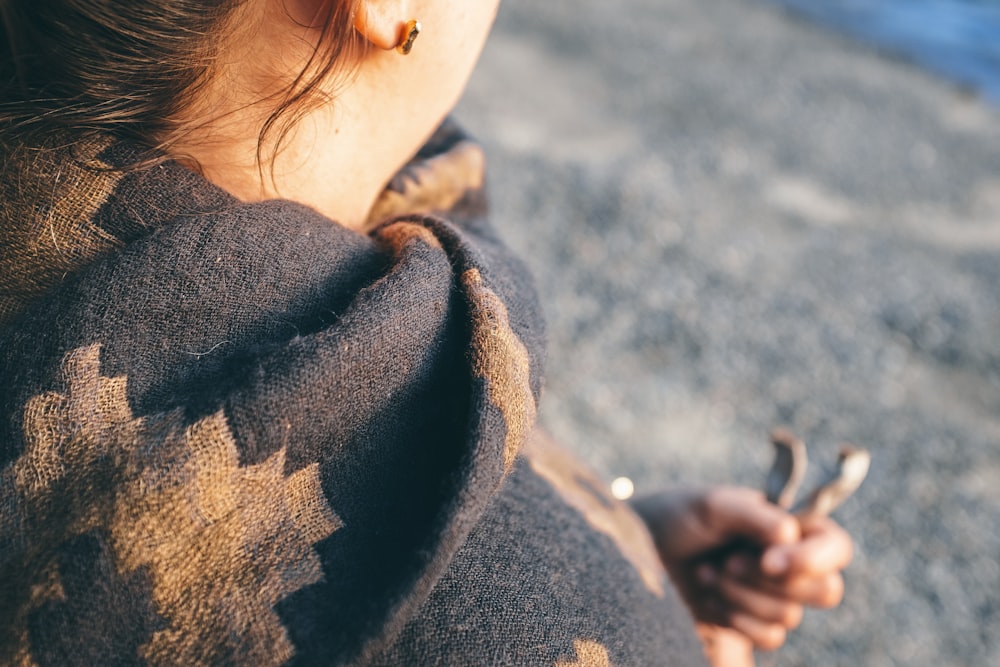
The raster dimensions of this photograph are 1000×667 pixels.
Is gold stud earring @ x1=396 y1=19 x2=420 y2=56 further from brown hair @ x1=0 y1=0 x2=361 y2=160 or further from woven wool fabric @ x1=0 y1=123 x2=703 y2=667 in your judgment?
woven wool fabric @ x1=0 y1=123 x2=703 y2=667

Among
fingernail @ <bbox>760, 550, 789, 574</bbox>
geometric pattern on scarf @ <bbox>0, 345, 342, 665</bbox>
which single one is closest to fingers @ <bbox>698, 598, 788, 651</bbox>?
fingernail @ <bbox>760, 550, 789, 574</bbox>

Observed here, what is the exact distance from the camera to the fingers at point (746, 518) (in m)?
1.32

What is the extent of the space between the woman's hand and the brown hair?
952 mm

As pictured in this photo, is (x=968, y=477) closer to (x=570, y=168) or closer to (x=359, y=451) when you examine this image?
(x=570, y=168)

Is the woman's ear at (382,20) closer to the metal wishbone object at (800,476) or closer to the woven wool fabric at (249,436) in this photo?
the woven wool fabric at (249,436)

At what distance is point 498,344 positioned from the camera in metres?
0.73

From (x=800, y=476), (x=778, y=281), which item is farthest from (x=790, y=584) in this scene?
(x=778, y=281)

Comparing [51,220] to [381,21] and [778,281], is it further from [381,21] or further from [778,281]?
[778,281]

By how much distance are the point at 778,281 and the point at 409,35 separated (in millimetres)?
3296

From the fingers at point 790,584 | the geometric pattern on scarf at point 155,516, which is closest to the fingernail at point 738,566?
the fingers at point 790,584

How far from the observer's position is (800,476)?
138 cm

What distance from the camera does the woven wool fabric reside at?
625 mm

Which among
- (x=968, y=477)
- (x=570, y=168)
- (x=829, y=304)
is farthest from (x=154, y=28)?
(x=570, y=168)

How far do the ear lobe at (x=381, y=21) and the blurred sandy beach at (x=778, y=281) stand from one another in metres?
2.22
